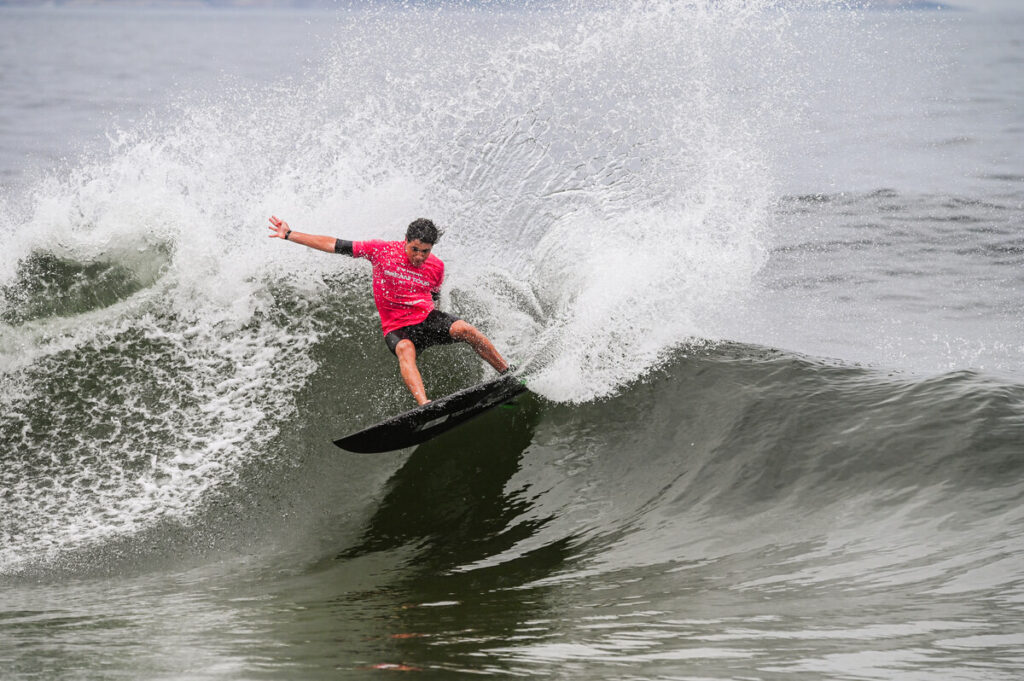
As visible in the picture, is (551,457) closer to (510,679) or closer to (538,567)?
(538,567)

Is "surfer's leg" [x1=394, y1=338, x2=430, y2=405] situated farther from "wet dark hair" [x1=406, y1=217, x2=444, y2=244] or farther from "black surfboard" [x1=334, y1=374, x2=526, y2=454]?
"wet dark hair" [x1=406, y1=217, x2=444, y2=244]

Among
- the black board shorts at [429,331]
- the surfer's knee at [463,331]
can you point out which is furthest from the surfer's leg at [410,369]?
the surfer's knee at [463,331]

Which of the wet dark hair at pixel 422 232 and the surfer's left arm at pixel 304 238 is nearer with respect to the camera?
the wet dark hair at pixel 422 232

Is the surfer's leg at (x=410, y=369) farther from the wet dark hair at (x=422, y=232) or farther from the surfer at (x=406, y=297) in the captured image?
the wet dark hair at (x=422, y=232)

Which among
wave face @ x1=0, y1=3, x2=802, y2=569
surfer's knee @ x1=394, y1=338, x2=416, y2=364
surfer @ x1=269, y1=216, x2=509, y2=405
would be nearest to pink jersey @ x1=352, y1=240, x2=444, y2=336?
surfer @ x1=269, y1=216, x2=509, y2=405

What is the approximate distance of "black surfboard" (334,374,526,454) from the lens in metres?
6.80

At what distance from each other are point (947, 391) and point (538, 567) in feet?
12.2

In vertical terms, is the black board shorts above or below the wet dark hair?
below

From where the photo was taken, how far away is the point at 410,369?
7316mm

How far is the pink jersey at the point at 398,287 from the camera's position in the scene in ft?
25.2

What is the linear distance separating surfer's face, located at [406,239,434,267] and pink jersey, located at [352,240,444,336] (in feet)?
0.31

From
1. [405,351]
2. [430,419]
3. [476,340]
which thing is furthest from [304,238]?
[430,419]

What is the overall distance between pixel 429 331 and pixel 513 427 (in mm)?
1022

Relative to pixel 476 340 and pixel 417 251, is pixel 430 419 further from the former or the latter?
pixel 417 251
